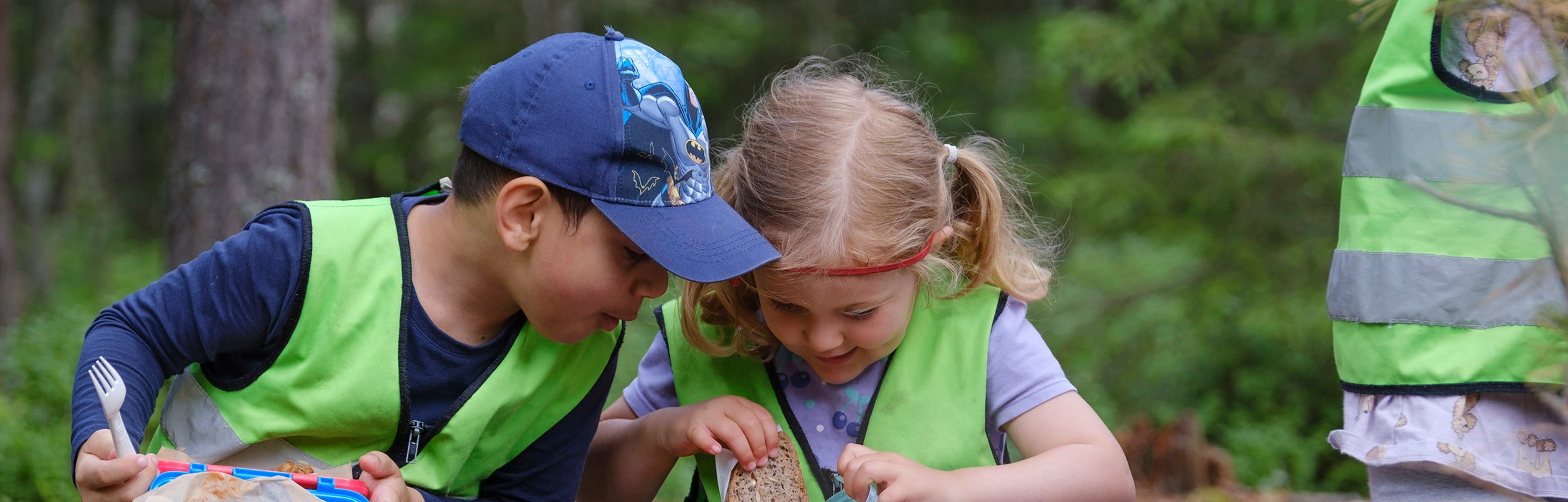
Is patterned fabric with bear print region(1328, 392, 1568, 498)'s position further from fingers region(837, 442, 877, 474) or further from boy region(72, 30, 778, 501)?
boy region(72, 30, 778, 501)

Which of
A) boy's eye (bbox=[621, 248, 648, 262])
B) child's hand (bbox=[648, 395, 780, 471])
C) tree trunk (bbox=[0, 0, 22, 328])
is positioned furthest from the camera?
tree trunk (bbox=[0, 0, 22, 328])

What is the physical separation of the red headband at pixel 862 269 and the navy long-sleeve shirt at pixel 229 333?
0.56 meters

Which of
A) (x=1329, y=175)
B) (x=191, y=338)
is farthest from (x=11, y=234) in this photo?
(x=1329, y=175)

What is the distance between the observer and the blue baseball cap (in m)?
1.87

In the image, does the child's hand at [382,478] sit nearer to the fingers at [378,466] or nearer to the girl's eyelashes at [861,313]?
the fingers at [378,466]

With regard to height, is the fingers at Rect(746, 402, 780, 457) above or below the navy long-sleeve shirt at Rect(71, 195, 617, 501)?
below

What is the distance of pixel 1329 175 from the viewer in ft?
18.0

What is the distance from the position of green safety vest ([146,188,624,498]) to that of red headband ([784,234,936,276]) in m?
0.55

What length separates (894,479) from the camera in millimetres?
1971

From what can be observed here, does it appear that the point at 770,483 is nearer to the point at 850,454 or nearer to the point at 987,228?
the point at 850,454

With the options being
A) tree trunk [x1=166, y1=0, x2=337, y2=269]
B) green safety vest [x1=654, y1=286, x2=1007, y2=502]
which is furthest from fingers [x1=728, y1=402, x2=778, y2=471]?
tree trunk [x1=166, y1=0, x2=337, y2=269]

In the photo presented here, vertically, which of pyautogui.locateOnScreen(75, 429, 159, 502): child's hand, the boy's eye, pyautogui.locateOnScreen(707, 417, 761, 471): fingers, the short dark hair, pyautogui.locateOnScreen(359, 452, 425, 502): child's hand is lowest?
pyautogui.locateOnScreen(707, 417, 761, 471): fingers

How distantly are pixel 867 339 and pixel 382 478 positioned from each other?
2.76 feet

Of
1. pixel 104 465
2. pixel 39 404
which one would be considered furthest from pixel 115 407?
pixel 39 404
